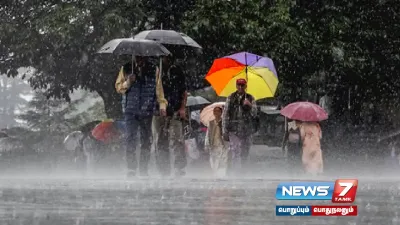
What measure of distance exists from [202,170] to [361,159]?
25.7ft

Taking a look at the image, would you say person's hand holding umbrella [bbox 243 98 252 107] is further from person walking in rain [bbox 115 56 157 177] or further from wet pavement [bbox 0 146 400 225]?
wet pavement [bbox 0 146 400 225]

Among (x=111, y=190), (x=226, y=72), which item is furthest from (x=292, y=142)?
(x=111, y=190)

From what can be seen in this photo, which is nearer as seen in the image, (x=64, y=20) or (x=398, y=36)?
(x=64, y=20)

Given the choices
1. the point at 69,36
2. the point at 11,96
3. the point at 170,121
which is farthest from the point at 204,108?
the point at 11,96

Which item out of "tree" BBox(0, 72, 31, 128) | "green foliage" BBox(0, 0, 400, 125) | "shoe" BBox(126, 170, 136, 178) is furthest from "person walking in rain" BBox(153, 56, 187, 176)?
"tree" BBox(0, 72, 31, 128)

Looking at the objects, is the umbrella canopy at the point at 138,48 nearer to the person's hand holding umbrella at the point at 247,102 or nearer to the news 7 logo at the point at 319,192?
the person's hand holding umbrella at the point at 247,102

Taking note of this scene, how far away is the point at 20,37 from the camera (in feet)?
106

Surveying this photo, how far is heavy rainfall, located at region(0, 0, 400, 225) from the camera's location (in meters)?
10.6

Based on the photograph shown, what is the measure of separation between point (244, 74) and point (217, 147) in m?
2.44

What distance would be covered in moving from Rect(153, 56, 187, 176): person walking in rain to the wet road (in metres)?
1.47

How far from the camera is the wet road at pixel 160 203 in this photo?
8453 millimetres

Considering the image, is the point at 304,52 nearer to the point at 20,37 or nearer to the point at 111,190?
the point at 20,37

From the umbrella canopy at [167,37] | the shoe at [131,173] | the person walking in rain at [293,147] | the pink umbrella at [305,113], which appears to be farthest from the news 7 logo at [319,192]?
the pink umbrella at [305,113]

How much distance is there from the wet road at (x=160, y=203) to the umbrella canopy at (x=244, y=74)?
5.67m
